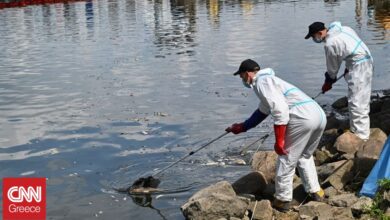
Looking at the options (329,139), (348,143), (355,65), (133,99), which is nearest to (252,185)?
(348,143)

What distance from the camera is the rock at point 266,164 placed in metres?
9.47

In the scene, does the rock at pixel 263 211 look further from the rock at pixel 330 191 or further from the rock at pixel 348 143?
the rock at pixel 348 143

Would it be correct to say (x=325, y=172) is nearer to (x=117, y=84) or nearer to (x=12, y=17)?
(x=117, y=84)

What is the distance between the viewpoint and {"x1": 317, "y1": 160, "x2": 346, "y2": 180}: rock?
29.3ft

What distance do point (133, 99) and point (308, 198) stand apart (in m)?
9.25

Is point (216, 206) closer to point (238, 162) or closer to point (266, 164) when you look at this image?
point (266, 164)

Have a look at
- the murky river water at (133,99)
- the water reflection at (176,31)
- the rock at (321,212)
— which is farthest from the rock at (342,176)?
the water reflection at (176,31)

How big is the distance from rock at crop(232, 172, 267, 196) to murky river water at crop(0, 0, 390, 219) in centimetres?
96

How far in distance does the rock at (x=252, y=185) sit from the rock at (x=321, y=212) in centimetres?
108

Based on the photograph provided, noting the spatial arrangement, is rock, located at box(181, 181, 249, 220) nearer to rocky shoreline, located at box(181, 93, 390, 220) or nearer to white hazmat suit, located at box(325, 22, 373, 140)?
rocky shoreline, located at box(181, 93, 390, 220)

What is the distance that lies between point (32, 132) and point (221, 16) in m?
34.5

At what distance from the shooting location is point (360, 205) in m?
7.45

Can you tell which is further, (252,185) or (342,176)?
(252,185)

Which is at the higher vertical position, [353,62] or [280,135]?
[353,62]
